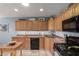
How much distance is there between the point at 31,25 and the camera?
185 centimetres


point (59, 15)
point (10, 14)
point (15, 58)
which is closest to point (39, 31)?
point (59, 15)

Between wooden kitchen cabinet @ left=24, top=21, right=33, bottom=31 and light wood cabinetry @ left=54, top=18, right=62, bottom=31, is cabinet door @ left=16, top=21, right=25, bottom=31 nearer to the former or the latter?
wooden kitchen cabinet @ left=24, top=21, right=33, bottom=31

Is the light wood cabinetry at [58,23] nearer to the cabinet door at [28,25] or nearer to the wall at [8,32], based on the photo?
the cabinet door at [28,25]

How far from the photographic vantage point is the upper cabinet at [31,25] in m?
1.83

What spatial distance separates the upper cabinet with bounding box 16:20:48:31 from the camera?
1.83m

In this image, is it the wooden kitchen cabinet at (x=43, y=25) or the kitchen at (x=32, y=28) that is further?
the wooden kitchen cabinet at (x=43, y=25)

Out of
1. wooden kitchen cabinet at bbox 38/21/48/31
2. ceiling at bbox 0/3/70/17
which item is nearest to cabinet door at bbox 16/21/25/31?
ceiling at bbox 0/3/70/17

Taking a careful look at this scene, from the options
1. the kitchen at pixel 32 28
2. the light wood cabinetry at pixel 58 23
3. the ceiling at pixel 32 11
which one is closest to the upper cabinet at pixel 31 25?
the kitchen at pixel 32 28

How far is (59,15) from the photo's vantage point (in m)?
1.92

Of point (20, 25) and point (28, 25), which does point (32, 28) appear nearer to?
point (28, 25)

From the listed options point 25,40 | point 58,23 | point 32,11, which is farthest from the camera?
point 58,23

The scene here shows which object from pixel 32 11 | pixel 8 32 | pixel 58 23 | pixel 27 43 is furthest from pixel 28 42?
pixel 58 23

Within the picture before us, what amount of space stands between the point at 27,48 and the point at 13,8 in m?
0.66

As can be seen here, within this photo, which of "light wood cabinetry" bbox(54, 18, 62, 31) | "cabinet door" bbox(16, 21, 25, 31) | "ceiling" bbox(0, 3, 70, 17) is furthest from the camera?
"light wood cabinetry" bbox(54, 18, 62, 31)
